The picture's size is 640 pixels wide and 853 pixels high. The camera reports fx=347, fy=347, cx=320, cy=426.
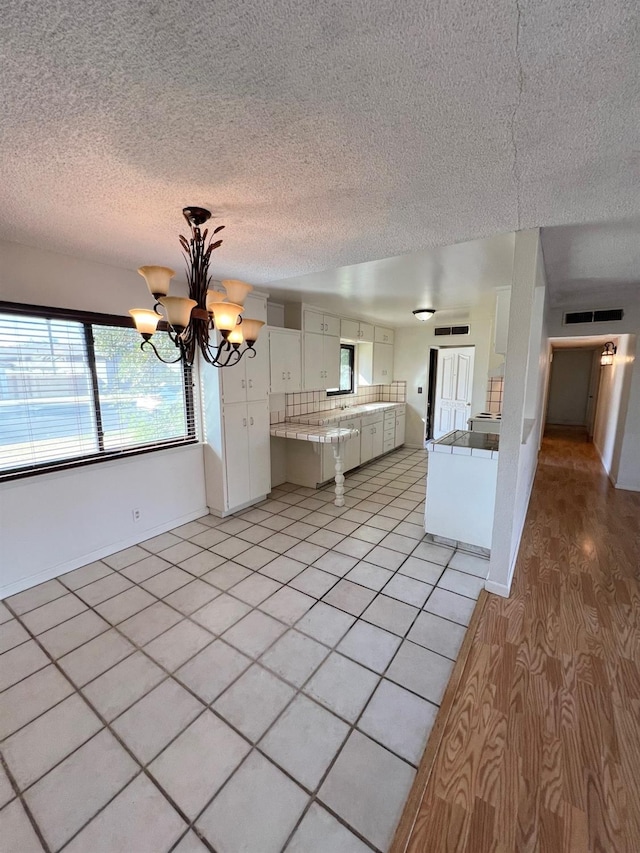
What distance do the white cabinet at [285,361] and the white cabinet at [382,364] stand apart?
2.09 metres

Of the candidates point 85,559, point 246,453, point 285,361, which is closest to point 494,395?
point 285,361

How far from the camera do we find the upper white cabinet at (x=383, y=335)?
5996 millimetres

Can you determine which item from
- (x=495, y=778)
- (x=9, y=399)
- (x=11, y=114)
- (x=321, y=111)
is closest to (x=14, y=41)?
(x=11, y=114)

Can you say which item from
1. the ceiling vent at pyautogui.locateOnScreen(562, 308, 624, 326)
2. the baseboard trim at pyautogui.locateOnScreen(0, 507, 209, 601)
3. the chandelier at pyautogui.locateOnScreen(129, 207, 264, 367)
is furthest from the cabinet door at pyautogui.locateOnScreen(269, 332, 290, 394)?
the ceiling vent at pyautogui.locateOnScreen(562, 308, 624, 326)

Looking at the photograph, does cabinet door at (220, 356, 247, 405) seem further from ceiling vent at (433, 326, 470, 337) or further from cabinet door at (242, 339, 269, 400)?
ceiling vent at (433, 326, 470, 337)

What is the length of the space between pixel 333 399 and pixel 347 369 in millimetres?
744

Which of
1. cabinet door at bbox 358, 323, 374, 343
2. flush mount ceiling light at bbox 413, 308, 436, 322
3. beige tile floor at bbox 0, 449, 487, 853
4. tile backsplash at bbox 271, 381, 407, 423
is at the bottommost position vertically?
beige tile floor at bbox 0, 449, 487, 853

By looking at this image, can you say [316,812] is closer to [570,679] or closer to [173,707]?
[173,707]

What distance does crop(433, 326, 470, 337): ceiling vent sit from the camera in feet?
18.7

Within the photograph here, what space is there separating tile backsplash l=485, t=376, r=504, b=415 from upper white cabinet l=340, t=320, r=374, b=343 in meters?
2.01

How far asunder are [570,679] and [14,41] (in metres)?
3.14

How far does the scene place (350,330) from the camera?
17.4 feet

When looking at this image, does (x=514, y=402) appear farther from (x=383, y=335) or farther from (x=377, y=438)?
(x=383, y=335)

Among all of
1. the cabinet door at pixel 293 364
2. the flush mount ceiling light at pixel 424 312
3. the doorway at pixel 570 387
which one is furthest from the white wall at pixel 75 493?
the doorway at pixel 570 387
